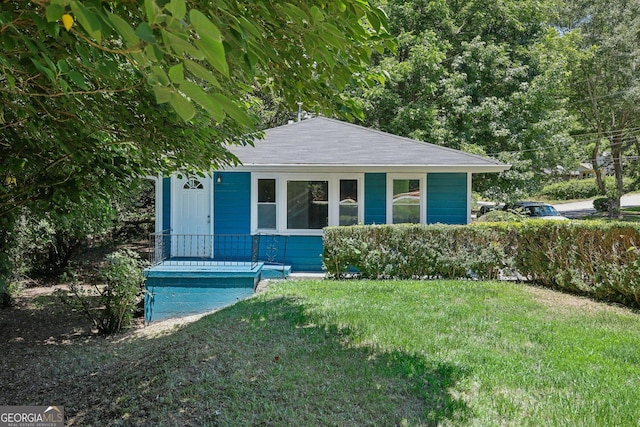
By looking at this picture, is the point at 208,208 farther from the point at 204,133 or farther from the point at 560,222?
the point at 560,222

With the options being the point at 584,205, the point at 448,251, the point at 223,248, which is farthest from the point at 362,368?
the point at 584,205

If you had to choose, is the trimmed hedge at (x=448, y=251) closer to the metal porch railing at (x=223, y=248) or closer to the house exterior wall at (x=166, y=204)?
the metal porch railing at (x=223, y=248)

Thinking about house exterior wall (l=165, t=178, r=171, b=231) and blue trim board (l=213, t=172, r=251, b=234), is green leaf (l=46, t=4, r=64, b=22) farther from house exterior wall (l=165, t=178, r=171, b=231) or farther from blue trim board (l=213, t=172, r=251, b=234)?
house exterior wall (l=165, t=178, r=171, b=231)

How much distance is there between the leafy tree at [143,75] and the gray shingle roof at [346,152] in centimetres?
473

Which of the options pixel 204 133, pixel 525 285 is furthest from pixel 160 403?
pixel 525 285

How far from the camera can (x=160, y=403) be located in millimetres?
3424

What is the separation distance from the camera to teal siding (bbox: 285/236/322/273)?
10391 millimetres

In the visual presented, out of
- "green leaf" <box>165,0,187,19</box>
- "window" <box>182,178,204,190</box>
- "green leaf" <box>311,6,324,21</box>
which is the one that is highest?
"green leaf" <box>311,6,324,21</box>

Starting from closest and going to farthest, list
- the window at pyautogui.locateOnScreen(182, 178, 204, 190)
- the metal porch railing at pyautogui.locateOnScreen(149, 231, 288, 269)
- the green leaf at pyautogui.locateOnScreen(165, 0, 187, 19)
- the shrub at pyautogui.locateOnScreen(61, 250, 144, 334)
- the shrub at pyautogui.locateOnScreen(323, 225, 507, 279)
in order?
the green leaf at pyautogui.locateOnScreen(165, 0, 187, 19)
the shrub at pyautogui.locateOnScreen(61, 250, 144, 334)
the shrub at pyautogui.locateOnScreen(323, 225, 507, 279)
the metal porch railing at pyautogui.locateOnScreen(149, 231, 288, 269)
the window at pyautogui.locateOnScreen(182, 178, 204, 190)

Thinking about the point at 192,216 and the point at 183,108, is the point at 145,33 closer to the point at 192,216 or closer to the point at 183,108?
the point at 183,108

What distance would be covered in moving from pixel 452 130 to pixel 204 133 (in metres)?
14.2

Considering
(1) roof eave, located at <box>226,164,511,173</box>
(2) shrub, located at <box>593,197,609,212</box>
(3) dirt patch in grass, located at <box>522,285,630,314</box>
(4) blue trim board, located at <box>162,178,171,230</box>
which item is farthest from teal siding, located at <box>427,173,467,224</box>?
(2) shrub, located at <box>593,197,609,212</box>

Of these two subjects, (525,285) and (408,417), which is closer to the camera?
(408,417)

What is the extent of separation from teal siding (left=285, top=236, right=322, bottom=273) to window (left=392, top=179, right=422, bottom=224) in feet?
7.01
